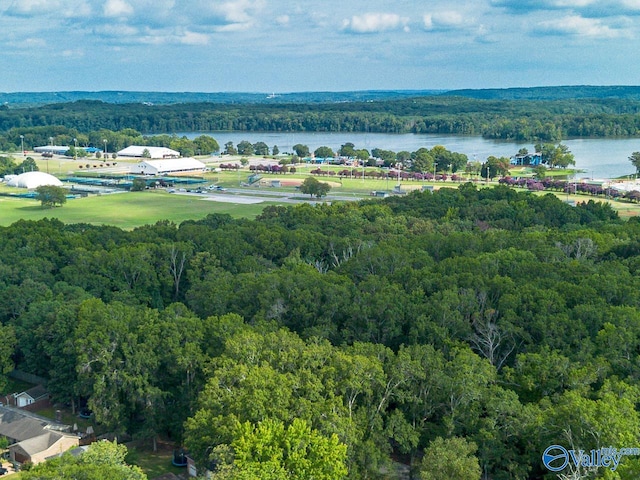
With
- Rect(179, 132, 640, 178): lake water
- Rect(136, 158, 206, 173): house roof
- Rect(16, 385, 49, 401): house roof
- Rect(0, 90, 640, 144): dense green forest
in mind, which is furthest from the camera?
Rect(0, 90, 640, 144): dense green forest

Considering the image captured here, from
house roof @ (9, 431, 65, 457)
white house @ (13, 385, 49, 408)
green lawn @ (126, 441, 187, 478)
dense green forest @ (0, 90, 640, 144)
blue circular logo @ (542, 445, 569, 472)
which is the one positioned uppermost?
dense green forest @ (0, 90, 640, 144)

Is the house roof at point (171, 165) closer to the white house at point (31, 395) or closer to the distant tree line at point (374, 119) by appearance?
the distant tree line at point (374, 119)

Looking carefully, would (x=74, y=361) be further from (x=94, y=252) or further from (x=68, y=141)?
(x=68, y=141)

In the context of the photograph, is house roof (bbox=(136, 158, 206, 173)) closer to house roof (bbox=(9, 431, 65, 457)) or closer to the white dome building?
the white dome building

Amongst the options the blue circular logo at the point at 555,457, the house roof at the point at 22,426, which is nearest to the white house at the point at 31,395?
the house roof at the point at 22,426

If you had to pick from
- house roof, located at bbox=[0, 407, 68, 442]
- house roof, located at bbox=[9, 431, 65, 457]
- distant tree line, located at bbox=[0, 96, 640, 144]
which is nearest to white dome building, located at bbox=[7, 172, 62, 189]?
distant tree line, located at bbox=[0, 96, 640, 144]

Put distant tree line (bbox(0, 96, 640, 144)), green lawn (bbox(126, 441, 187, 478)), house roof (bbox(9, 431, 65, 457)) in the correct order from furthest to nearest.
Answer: distant tree line (bbox(0, 96, 640, 144)) < house roof (bbox(9, 431, 65, 457)) < green lawn (bbox(126, 441, 187, 478))
